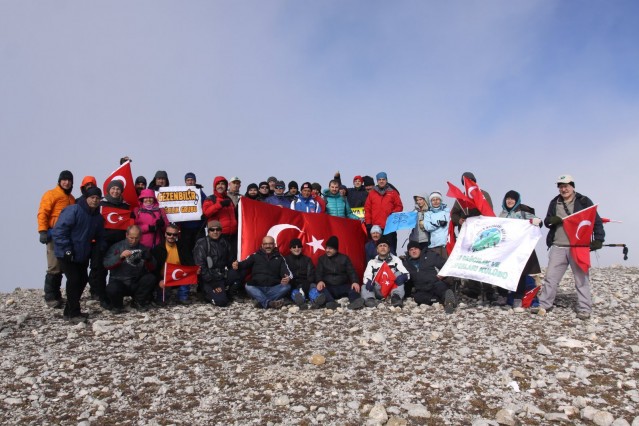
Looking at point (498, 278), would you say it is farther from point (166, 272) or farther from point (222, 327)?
point (166, 272)

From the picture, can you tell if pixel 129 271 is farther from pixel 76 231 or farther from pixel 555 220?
pixel 555 220

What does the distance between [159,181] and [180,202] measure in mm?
872

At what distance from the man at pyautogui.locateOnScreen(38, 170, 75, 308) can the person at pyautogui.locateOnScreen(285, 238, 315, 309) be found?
17.5 feet

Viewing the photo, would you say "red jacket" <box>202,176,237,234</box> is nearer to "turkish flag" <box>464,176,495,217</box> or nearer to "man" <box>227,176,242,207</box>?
"man" <box>227,176,242,207</box>

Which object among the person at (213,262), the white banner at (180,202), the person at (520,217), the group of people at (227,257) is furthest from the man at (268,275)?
the person at (520,217)

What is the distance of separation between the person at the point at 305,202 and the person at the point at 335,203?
72cm

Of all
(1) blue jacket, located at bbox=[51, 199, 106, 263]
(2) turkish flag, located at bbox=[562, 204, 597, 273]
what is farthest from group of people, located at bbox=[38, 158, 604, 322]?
(2) turkish flag, located at bbox=[562, 204, 597, 273]

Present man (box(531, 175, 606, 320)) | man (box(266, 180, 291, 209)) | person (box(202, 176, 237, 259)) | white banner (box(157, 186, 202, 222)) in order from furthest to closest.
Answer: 1. man (box(266, 180, 291, 209))
2. white banner (box(157, 186, 202, 222))
3. person (box(202, 176, 237, 259))
4. man (box(531, 175, 606, 320))

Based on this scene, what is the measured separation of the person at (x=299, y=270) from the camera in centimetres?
1194

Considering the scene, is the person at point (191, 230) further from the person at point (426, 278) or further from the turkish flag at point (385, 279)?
the person at point (426, 278)

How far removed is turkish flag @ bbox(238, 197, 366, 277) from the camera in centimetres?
1259

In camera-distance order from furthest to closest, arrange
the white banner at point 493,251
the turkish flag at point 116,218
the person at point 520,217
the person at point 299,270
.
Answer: the person at point 299,270, the turkish flag at point 116,218, the person at point 520,217, the white banner at point 493,251

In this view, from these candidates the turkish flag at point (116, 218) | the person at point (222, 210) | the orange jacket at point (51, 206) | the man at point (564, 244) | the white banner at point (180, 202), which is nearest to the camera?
the man at point (564, 244)

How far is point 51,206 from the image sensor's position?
10.5 metres
